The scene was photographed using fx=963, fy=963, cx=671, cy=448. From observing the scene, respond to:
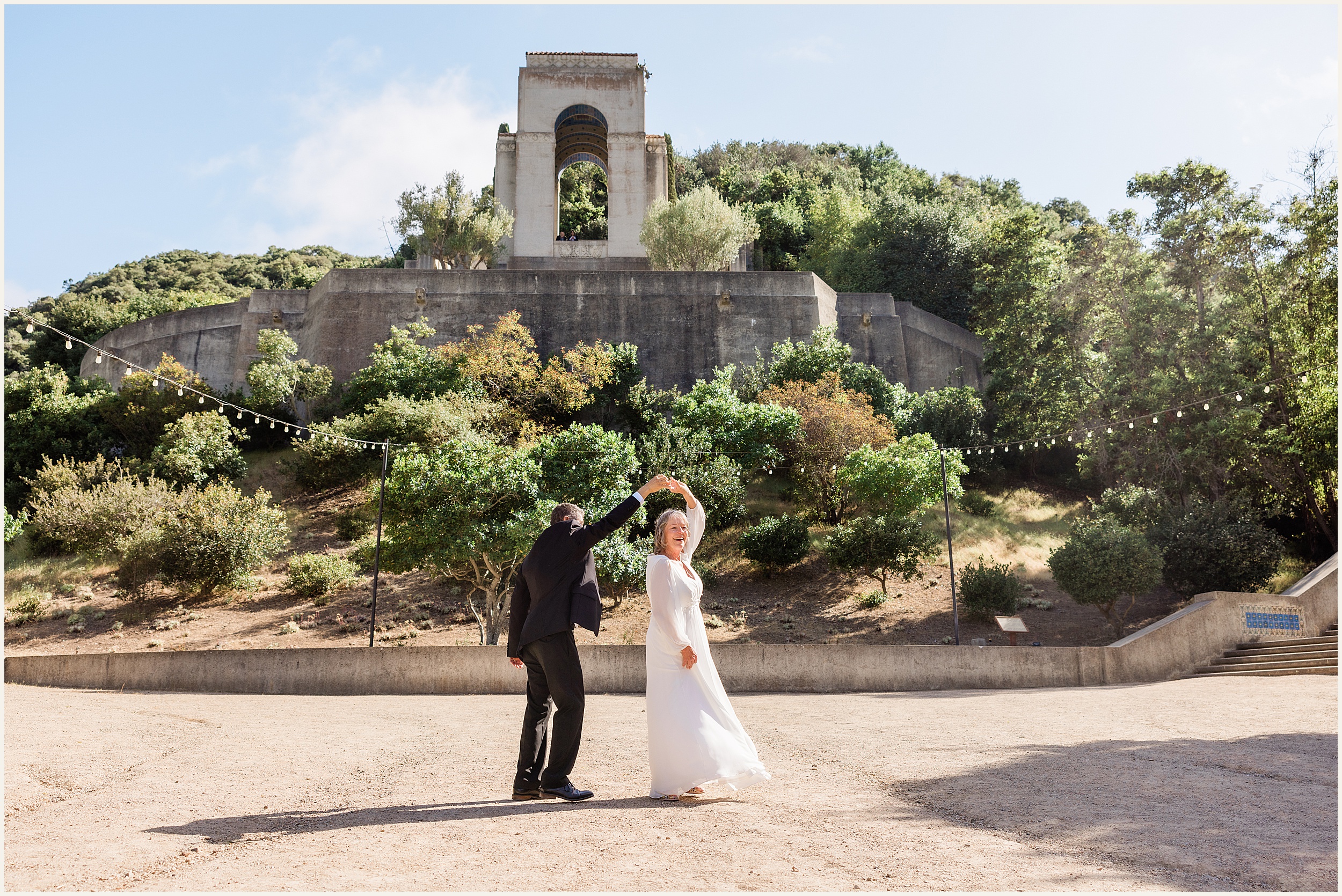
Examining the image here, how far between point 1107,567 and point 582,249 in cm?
2509

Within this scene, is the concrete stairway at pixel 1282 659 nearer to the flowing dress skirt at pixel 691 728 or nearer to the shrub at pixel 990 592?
the shrub at pixel 990 592

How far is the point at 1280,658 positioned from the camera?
14.9 meters

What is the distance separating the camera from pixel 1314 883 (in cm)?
328

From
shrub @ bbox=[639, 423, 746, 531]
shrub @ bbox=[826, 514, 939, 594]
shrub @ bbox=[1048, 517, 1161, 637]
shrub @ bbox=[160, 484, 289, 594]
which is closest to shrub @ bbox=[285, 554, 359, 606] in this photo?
shrub @ bbox=[160, 484, 289, 594]

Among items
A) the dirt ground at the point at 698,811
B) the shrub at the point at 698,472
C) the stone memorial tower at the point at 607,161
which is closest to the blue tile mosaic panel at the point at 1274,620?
the dirt ground at the point at 698,811

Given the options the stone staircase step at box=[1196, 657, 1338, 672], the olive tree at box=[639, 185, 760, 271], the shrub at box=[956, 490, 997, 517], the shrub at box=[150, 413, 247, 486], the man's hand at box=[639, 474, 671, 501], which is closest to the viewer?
the man's hand at box=[639, 474, 671, 501]

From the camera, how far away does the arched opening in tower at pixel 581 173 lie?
1538 inches

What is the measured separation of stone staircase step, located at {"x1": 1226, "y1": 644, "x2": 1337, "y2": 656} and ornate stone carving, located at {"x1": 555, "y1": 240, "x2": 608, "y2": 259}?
27.1 m

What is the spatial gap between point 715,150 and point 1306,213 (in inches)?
1846

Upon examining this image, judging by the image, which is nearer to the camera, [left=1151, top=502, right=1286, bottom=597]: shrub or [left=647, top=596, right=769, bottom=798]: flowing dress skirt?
[left=647, top=596, right=769, bottom=798]: flowing dress skirt

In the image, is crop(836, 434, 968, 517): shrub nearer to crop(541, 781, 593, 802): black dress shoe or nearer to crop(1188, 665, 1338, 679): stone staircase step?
crop(1188, 665, 1338, 679): stone staircase step

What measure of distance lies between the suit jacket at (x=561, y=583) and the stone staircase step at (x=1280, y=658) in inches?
530

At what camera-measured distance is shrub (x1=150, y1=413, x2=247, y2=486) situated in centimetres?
2595

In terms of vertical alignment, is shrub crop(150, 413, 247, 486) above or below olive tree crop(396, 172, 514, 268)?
below
